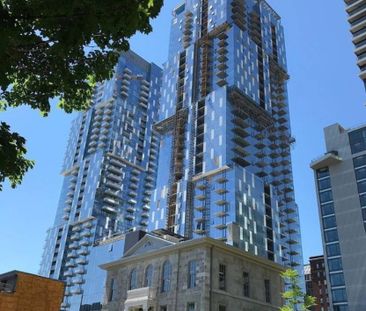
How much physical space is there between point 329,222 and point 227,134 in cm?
2931

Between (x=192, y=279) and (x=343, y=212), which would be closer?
(x=192, y=279)

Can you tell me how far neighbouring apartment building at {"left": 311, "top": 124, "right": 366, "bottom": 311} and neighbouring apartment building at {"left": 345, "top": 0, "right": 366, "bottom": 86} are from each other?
1453 centimetres

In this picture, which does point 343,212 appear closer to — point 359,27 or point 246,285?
point 359,27

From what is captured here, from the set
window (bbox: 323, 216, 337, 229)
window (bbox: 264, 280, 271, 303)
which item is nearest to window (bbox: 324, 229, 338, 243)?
window (bbox: 323, 216, 337, 229)

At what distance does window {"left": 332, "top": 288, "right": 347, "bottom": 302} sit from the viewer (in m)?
78.3

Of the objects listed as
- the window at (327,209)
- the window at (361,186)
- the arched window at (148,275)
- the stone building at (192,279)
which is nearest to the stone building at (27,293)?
the stone building at (192,279)

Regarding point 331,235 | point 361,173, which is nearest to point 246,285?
point 331,235

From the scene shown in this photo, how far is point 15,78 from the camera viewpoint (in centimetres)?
1222

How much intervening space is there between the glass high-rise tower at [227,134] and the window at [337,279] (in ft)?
51.8

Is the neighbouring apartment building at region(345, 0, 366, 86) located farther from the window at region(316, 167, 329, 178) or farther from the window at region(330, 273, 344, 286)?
the window at region(330, 273, 344, 286)

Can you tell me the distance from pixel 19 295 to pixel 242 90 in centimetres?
8282

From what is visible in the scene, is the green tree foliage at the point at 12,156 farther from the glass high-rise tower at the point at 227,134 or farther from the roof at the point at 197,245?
the glass high-rise tower at the point at 227,134

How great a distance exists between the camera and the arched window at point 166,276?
3934cm

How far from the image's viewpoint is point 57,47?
31.3ft
